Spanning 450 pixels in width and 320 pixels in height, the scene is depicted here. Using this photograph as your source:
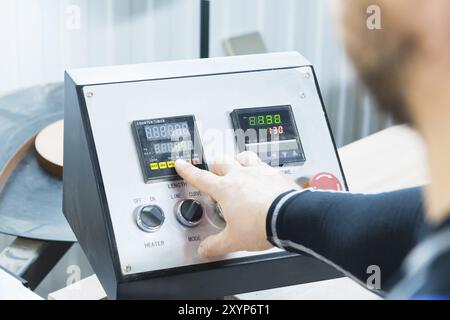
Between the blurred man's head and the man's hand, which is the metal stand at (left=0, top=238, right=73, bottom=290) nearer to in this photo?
the man's hand

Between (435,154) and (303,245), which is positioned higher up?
(435,154)

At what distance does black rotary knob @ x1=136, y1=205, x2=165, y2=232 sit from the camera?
0.83 metres

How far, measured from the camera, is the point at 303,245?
83cm

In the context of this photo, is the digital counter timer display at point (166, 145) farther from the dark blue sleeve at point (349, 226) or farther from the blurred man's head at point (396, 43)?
the blurred man's head at point (396, 43)

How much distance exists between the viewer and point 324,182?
0.91 meters

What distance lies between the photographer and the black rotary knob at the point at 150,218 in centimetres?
83

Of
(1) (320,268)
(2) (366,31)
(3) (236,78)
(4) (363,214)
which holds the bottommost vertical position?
(1) (320,268)

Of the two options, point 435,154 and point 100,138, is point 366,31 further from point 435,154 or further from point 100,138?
point 100,138

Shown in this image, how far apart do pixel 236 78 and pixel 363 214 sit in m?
0.23

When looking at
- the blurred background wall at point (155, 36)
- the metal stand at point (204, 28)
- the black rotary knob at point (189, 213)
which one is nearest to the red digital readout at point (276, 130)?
the black rotary knob at point (189, 213)

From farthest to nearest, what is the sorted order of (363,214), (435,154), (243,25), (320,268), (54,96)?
(243,25) < (54,96) < (320,268) < (363,214) < (435,154)

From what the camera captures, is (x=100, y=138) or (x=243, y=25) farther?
(x=243, y=25)

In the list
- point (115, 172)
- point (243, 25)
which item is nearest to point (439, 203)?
point (115, 172)

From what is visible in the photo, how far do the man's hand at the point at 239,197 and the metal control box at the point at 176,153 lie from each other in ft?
0.06
